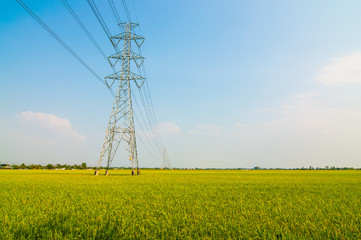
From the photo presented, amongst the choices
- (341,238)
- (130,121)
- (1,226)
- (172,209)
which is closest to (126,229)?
(172,209)

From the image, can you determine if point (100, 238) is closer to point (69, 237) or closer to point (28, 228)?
point (69, 237)

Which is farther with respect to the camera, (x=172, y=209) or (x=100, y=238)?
(x=172, y=209)

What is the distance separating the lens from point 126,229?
379cm

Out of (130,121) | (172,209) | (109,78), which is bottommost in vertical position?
(172,209)

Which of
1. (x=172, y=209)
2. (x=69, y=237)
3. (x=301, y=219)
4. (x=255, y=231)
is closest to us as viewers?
(x=69, y=237)

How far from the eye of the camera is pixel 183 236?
352 cm

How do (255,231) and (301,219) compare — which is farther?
(301,219)

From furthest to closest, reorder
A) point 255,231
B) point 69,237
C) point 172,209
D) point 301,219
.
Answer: point 172,209 → point 301,219 → point 255,231 → point 69,237

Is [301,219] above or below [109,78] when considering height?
below

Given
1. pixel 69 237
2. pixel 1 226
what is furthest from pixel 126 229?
pixel 1 226

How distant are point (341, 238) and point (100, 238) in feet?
13.5

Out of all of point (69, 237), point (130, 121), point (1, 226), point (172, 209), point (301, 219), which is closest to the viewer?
point (69, 237)

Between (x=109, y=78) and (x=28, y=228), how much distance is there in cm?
2582

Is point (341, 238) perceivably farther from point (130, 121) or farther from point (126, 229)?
point (130, 121)
